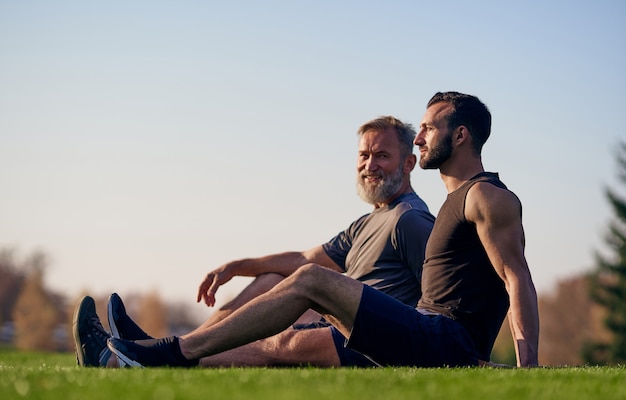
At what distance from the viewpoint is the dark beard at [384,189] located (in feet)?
26.8

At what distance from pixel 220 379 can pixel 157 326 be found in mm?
55636

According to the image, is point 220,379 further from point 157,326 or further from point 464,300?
point 157,326

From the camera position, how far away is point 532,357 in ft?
18.9

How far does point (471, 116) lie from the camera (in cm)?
645

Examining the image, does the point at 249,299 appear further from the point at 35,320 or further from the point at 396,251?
the point at 35,320

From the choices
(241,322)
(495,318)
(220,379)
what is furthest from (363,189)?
(220,379)

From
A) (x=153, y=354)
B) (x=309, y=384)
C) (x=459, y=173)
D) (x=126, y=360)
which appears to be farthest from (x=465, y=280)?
(x=126, y=360)

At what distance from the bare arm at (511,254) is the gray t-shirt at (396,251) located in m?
1.31

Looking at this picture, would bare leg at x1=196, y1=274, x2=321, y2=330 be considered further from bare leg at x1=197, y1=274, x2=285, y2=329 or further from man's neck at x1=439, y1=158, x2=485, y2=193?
man's neck at x1=439, y1=158, x2=485, y2=193

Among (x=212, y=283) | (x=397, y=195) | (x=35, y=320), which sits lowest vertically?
(x=35, y=320)

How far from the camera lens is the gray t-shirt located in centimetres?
711

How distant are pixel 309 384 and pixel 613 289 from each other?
34.3 metres

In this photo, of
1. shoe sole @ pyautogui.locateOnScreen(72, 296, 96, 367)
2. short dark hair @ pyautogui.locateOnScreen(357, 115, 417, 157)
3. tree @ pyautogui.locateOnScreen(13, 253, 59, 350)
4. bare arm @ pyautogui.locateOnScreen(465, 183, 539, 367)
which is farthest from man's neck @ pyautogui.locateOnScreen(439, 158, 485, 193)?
tree @ pyautogui.locateOnScreen(13, 253, 59, 350)

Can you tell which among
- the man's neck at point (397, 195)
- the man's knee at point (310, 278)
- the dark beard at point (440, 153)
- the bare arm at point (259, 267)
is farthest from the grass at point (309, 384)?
the man's neck at point (397, 195)
